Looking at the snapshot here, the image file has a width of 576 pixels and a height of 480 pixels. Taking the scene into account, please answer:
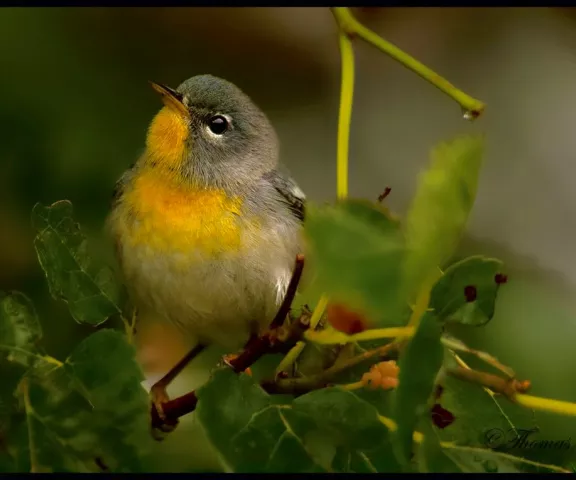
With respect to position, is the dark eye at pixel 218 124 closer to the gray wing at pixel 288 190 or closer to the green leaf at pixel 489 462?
the gray wing at pixel 288 190

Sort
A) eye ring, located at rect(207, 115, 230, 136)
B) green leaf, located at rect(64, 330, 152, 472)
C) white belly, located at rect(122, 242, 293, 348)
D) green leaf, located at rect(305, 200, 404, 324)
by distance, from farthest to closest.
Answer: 1. eye ring, located at rect(207, 115, 230, 136)
2. white belly, located at rect(122, 242, 293, 348)
3. green leaf, located at rect(64, 330, 152, 472)
4. green leaf, located at rect(305, 200, 404, 324)

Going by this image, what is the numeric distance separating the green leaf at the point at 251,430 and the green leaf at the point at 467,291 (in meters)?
0.10

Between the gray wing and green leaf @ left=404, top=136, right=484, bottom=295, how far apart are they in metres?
0.46

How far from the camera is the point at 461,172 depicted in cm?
36

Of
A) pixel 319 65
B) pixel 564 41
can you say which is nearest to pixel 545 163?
pixel 564 41

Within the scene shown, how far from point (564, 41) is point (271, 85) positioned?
0.54 meters

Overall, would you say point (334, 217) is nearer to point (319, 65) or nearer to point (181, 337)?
point (181, 337)

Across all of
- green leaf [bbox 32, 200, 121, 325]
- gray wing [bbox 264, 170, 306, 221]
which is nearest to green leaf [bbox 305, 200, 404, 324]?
green leaf [bbox 32, 200, 121, 325]

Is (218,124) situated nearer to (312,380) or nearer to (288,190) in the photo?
(288,190)

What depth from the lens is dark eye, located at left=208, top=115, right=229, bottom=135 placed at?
876 millimetres

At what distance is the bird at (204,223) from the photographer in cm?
75

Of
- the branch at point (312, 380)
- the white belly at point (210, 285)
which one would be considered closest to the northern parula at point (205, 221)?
the white belly at point (210, 285)

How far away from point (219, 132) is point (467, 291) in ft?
1.68

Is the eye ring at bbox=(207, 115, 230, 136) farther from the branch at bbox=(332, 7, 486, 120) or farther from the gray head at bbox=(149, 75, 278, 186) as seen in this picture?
the branch at bbox=(332, 7, 486, 120)
